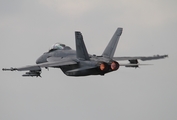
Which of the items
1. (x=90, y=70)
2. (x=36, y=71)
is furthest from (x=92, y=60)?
(x=36, y=71)

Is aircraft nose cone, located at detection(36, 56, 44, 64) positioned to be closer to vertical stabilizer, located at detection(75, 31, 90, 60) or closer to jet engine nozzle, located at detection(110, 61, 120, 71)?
vertical stabilizer, located at detection(75, 31, 90, 60)

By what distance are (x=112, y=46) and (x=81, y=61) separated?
16.8ft

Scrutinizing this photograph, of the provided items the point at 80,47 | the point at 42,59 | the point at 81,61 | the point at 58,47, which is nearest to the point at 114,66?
the point at 81,61

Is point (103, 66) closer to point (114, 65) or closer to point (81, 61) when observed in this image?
point (114, 65)

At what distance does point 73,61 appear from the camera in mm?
76062

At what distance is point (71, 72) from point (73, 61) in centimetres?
149

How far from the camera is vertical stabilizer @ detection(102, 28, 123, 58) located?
78.2m

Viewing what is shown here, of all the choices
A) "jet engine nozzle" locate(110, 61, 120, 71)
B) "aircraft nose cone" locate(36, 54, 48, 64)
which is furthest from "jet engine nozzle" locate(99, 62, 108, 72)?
"aircraft nose cone" locate(36, 54, 48, 64)

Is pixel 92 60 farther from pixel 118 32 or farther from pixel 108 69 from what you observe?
pixel 118 32

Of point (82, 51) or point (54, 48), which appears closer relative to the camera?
point (82, 51)

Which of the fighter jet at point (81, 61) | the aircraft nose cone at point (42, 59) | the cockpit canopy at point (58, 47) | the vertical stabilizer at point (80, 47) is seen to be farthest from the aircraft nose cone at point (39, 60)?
the vertical stabilizer at point (80, 47)

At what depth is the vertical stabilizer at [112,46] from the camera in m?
78.2

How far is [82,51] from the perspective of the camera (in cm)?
7488

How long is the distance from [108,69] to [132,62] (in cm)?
762
